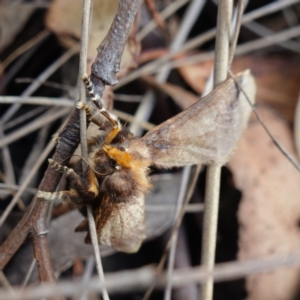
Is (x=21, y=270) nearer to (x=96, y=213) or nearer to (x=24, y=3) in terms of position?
(x=96, y=213)

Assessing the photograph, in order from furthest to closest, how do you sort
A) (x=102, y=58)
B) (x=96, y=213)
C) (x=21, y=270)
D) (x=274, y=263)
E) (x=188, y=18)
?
(x=188, y=18), (x=21, y=270), (x=96, y=213), (x=102, y=58), (x=274, y=263)

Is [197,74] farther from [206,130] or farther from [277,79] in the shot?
[206,130]

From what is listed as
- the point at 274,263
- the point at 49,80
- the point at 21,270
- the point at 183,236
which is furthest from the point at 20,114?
the point at 274,263

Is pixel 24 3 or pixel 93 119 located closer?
pixel 93 119

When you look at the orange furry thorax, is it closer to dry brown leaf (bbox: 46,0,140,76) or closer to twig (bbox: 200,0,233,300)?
twig (bbox: 200,0,233,300)

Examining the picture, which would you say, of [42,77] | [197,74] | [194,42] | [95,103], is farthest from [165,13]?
[95,103]

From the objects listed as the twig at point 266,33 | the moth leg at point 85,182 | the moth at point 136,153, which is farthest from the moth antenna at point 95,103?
the twig at point 266,33

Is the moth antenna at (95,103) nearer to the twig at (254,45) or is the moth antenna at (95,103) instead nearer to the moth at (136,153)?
the moth at (136,153)
